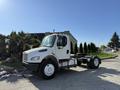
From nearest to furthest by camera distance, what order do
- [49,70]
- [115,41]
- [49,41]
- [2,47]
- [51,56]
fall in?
[49,70]
[51,56]
[49,41]
[2,47]
[115,41]

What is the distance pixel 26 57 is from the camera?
32.1 ft

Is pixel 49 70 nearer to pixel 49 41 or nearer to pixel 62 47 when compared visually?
pixel 62 47

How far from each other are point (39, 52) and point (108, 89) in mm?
4128

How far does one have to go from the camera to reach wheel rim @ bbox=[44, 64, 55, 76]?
31.9 ft

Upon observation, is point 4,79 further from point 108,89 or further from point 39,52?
point 108,89

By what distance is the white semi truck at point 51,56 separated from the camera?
9.59 m

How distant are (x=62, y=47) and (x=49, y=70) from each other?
5.66 ft

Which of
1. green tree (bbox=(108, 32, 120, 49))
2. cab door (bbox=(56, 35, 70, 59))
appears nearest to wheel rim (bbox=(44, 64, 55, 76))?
cab door (bbox=(56, 35, 70, 59))

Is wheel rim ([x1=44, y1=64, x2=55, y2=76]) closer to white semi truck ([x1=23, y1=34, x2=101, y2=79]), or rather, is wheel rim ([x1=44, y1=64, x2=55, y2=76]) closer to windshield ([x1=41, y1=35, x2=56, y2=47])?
white semi truck ([x1=23, y1=34, x2=101, y2=79])

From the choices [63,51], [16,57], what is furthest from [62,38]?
[16,57]

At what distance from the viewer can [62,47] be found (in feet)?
35.3

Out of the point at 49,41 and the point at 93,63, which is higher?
the point at 49,41

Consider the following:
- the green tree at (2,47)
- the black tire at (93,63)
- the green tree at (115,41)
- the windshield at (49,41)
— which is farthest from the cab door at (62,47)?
the green tree at (115,41)

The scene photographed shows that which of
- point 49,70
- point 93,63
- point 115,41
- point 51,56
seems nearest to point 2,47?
point 51,56
